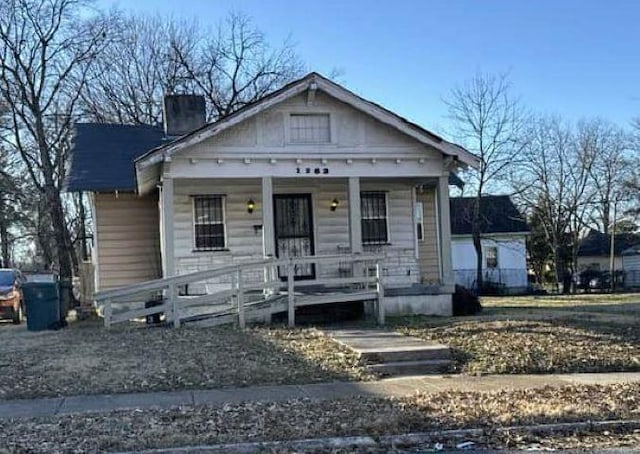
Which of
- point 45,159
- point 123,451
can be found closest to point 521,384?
point 123,451

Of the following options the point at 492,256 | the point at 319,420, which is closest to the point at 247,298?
the point at 319,420

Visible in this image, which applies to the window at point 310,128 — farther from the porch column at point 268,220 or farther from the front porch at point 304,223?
the porch column at point 268,220

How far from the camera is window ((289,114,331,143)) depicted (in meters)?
16.6

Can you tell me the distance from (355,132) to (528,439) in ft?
35.6

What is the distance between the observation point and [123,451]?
21.0 ft

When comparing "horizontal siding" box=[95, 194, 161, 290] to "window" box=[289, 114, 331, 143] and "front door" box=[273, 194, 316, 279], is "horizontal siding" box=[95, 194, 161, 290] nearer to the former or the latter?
"front door" box=[273, 194, 316, 279]

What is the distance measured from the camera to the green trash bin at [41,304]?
1563cm

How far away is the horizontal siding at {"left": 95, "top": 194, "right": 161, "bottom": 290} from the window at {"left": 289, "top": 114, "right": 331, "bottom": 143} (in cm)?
558

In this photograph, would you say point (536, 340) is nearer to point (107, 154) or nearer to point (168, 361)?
point (168, 361)

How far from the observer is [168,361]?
10.6 meters

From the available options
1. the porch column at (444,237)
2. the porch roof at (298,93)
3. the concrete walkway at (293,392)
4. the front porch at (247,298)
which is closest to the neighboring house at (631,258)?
the porch column at (444,237)

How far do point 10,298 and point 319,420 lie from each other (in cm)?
1604

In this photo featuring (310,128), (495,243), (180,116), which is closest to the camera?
(310,128)

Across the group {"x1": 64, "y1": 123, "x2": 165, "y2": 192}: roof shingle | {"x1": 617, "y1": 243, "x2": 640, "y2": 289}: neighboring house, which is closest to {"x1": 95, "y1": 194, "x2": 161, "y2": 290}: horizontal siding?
{"x1": 64, "y1": 123, "x2": 165, "y2": 192}: roof shingle
